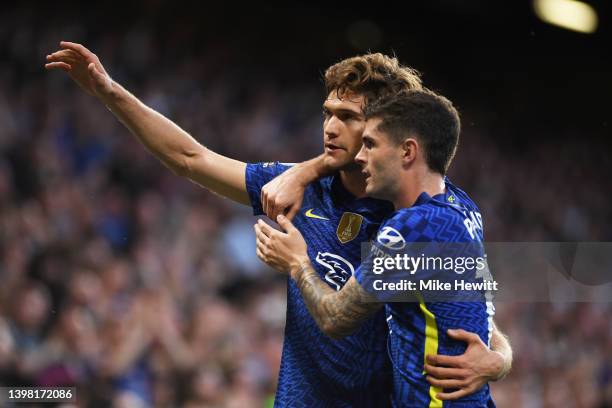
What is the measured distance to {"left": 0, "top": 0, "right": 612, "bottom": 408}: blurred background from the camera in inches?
301

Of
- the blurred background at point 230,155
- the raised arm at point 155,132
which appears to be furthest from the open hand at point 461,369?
the blurred background at point 230,155

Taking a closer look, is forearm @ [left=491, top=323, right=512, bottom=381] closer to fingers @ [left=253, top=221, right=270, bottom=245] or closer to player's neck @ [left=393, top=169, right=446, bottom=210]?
player's neck @ [left=393, top=169, right=446, bottom=210]

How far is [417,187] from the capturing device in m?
3.54

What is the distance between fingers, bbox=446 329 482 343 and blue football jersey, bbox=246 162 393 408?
→ 1.65ft

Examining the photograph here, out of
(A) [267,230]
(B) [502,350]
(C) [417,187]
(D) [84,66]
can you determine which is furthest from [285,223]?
(D) [84,66]

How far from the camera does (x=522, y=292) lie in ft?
30.7

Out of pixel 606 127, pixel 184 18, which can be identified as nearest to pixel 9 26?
pixel 184 18

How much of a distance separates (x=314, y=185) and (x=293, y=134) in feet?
24.8

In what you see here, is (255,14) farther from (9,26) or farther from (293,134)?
(9,26)

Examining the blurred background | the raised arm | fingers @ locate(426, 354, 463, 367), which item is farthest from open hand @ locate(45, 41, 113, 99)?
the blurred background

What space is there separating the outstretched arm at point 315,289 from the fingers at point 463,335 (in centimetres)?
28

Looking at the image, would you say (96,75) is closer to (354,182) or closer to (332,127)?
(332,127)

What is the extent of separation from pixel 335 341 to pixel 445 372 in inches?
25.6

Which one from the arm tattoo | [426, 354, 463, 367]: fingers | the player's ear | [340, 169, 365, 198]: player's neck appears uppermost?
[340, 169, 365, 198]: player's neck
